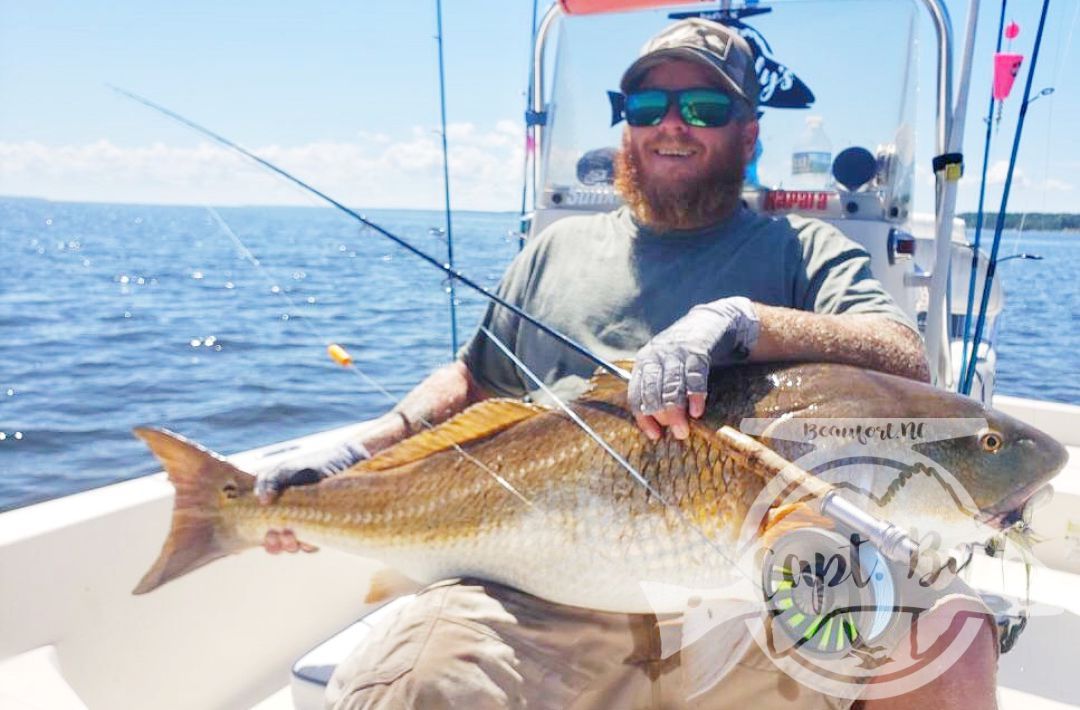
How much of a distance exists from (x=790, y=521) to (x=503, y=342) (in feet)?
4.59

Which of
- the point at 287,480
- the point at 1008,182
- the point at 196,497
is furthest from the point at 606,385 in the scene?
the point at 1008,182

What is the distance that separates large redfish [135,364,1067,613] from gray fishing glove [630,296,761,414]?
9cm

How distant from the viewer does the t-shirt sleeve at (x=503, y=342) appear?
3.00 meters

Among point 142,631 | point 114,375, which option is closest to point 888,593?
point 142,631

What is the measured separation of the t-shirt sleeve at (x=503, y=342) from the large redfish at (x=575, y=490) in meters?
0.65

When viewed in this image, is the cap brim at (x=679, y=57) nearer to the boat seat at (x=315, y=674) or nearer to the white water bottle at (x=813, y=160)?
the white water bottle at (x=813, y=160)

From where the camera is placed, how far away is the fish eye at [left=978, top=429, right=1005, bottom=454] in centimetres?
199

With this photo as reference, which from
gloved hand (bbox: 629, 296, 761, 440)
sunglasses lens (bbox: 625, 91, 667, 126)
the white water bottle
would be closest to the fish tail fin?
gloved hand (bbox: 629, 296, 761, 440)

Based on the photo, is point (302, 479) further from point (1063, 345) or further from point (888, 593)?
point (1063, 345)

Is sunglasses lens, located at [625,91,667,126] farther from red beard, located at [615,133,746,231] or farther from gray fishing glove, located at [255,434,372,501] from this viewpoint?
gray fishing glove, located at [255,434,372,501]

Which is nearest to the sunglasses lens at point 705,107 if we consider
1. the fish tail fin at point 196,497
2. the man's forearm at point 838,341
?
the man's forearm at point 838,341

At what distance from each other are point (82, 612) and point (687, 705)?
1.92 m

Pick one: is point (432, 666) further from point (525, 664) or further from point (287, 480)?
point (287, 480)

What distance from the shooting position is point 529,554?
2.20 meters
